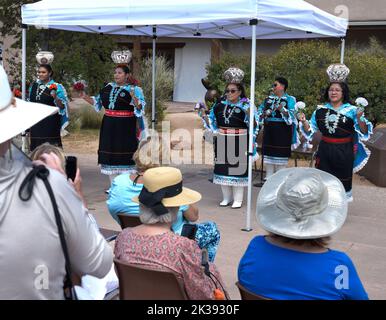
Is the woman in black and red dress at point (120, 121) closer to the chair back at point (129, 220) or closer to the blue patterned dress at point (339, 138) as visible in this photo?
the blue patterned dress at point (339, 138)

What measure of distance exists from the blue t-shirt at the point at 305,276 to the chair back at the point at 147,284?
1.15ft

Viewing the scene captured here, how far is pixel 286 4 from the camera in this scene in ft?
18.2

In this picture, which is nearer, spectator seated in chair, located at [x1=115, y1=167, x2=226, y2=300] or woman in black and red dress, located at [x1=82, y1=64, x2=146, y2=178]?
spectator seated in chair, located at [x1=115, y1=167, x2=226, y2=300]

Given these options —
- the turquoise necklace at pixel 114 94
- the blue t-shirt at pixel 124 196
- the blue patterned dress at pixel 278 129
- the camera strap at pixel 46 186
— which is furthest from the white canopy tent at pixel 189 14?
the camera strap at pixel 46 186

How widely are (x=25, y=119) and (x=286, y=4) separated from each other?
14.2 ft

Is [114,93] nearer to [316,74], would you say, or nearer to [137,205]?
[137,205]

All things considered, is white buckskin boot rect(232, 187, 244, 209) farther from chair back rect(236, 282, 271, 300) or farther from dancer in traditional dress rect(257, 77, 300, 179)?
chair back rect(236, 282, 271, 300)

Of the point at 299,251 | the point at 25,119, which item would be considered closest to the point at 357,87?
the point at 299,251

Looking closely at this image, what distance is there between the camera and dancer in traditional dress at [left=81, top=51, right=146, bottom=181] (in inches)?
282

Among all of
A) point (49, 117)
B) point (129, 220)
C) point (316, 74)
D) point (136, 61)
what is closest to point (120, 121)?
point (49, 117)

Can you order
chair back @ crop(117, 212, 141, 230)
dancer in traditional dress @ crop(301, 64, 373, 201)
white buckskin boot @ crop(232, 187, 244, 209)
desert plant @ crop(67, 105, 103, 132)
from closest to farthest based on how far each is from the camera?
chair back @ crop(117, 212, 141, 230)
dancer in traditional dress @ crop(301, 64, 373, 201)
white buckskin boot @ crop(232, 187, 244, 209)
desert plant @ crop(67, 105, 103, 132)

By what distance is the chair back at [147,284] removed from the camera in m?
2.37

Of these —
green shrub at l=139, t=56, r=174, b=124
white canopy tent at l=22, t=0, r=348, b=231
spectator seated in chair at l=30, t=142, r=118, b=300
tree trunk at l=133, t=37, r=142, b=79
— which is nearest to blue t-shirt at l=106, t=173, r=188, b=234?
spectator seated in chair at l=30, t=142, r=118, b=300

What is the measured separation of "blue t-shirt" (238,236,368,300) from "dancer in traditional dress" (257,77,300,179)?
18.3 ft
